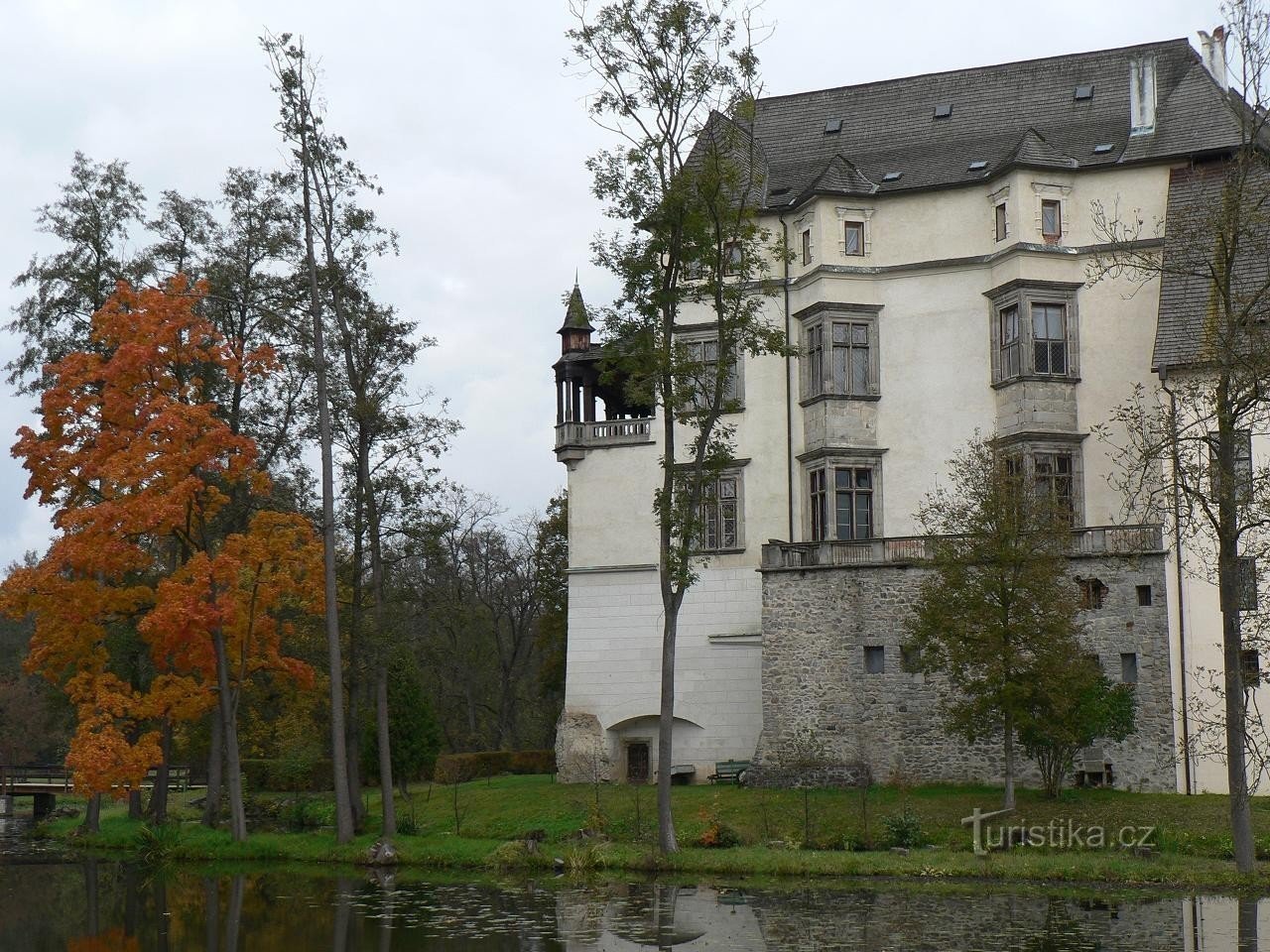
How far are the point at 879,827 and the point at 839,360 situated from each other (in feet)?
41.3

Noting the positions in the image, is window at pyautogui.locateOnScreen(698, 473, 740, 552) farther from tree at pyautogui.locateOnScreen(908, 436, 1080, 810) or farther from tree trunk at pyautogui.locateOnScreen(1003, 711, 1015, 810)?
tree trunk at pyautogui.locateOnScreen(1003, 711, 1015, 810)

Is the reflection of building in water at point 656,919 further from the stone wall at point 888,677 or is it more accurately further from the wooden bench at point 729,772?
the wooden bench at point 729,772

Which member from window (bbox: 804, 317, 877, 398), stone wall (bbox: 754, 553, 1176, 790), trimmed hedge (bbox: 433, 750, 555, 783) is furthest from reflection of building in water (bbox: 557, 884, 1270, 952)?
trimmed hedge (bbox: 433, 750, 555, 783)

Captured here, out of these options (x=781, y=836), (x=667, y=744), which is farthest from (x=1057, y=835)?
(x=667, y=744)

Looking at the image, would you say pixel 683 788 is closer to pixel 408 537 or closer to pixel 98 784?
pixel 408 537

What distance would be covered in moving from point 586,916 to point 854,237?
20972mm

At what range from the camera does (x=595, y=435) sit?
1527 inches

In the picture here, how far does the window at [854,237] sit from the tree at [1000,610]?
29.3 feet

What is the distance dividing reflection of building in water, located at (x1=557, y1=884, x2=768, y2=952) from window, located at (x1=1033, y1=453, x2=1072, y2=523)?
1415 centimetres

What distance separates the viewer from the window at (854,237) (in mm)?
36406

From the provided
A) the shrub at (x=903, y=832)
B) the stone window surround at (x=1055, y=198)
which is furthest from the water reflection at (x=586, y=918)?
the stone window surround at (x=1055, y=198)

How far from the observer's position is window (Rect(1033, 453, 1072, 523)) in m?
33.2

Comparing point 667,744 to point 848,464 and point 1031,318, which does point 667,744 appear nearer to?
point 848,464

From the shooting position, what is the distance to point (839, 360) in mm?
36031
